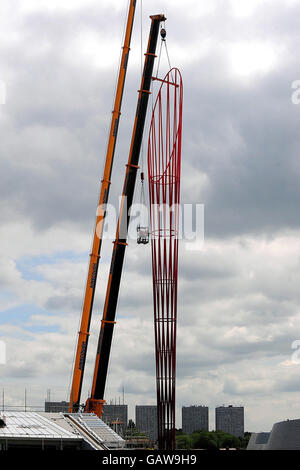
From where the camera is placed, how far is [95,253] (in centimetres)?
7356

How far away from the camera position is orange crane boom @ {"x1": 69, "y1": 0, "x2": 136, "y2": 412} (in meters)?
72.1

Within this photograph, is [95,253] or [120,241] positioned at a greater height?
[120,241]

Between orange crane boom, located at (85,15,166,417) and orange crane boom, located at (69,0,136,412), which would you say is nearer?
orange crane boom, located at (85,15,166,417)

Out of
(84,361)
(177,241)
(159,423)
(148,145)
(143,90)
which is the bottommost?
(159,423)

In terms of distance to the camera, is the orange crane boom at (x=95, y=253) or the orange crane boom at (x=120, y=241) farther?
the orange crane boom at (x=95, y=253)

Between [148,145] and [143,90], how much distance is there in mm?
7609

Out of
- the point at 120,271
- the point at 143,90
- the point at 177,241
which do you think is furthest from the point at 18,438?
the point at 143,90

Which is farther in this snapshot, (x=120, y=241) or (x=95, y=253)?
(x=120, y=241)

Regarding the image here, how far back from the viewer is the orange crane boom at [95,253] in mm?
72062
